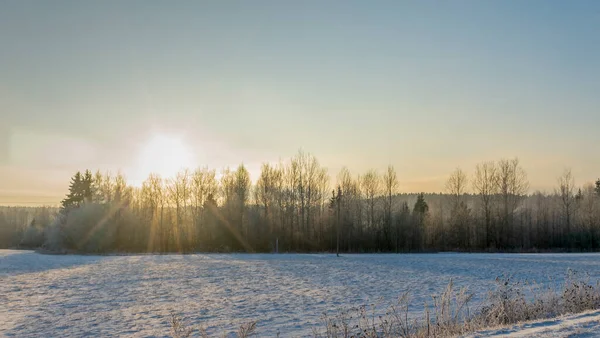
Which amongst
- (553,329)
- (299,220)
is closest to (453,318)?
(553,329)

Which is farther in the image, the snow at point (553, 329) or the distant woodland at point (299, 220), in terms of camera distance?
the distant woodland at point (299, 220)

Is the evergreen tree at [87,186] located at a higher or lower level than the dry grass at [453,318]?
higher

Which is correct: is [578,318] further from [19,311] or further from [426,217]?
[426,217]

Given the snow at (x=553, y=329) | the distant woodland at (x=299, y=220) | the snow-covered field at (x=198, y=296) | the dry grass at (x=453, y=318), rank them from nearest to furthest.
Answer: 1. the snow at (x=553, y=329)
2. the dry grass at (x=453, y=318)
3. the snow-covered field at (x=198, y=296)
4. the distant woodland at (x=299, y=220)

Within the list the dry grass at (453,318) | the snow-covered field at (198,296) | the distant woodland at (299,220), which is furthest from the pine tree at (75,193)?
the dry grass at (453,318)

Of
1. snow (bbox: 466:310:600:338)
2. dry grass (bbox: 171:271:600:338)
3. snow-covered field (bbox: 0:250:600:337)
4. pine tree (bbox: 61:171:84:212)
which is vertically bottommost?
snow-covered field (bbox: 0:250:600:337)

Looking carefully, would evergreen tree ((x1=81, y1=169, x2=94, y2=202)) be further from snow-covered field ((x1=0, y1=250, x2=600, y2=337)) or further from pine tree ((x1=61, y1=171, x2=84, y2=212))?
snow-covered field ((x1=0, y1=250, x2=600, y2=337))

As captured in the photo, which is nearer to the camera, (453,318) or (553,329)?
(553,329)

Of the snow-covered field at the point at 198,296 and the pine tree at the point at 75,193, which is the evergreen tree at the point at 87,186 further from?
the snow-covered field at the point at 198,296

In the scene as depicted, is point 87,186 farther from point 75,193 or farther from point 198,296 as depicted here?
point 198,296

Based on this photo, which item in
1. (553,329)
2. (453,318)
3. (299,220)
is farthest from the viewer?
(299,220)

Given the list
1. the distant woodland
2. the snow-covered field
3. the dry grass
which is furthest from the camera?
the distant woodland

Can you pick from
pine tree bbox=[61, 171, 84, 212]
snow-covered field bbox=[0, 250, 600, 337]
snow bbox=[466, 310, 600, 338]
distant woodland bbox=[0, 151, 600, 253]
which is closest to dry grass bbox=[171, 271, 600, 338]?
snow bbox=[466, 310, 600, 338]

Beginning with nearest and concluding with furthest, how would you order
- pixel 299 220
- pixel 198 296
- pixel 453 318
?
1. pixel 453 318
2. pixel 198 296
3. pixel 299 220
